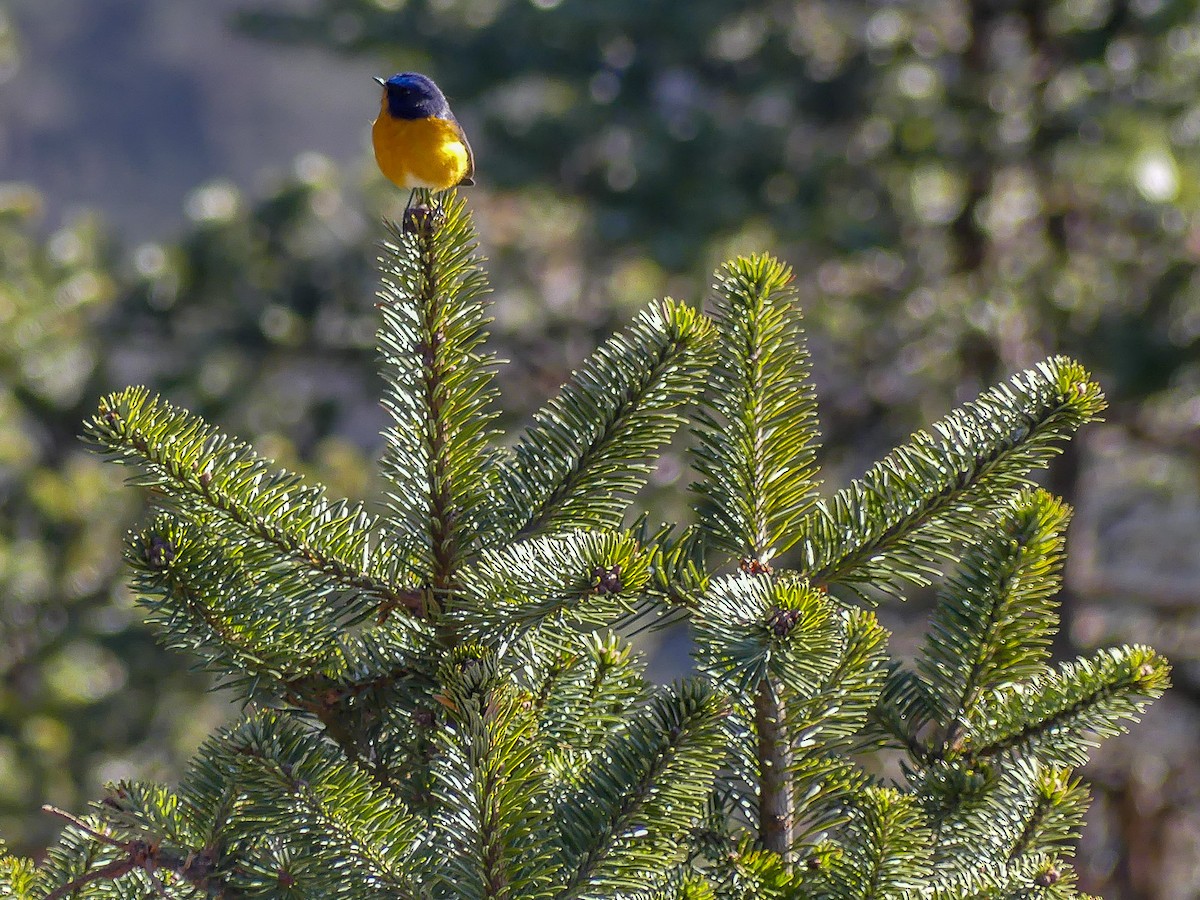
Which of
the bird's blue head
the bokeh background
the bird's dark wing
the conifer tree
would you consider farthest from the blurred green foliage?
the conifer tree

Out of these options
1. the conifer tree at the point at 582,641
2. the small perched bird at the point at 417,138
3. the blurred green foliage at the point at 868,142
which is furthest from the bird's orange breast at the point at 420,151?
the blurred green foliage at the point at 868,142

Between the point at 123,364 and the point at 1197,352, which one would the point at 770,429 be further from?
the point at 123,364

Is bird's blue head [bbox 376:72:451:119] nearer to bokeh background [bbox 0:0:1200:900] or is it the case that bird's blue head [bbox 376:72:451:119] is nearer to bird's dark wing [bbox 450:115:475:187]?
bird's dark wing [bbox 450:115:475:187]

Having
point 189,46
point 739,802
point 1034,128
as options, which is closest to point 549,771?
point 739,802

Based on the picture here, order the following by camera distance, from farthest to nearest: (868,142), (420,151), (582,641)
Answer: (868,142) < (420,151) < (582,641)

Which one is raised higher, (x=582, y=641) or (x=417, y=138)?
(x=417, y=138)

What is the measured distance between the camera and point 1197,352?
4.25 meters

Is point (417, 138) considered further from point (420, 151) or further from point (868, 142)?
point (868, 142)

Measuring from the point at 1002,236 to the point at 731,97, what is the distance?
4.28 ft

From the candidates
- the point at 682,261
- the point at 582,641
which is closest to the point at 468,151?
the point at 582,641

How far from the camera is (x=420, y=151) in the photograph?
135 centimetres

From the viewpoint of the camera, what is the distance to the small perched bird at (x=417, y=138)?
52.9 inches

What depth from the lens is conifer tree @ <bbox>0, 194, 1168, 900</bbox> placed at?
85 centimetres

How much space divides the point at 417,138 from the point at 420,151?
3 cm
